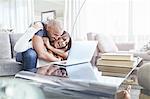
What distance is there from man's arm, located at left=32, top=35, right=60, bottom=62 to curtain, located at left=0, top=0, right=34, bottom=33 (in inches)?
150

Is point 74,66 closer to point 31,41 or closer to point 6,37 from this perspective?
point 31,41

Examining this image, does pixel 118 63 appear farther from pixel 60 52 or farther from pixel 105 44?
pixel 105 44

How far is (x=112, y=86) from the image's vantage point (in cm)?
127

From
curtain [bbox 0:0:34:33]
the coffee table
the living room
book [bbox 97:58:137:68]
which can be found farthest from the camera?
curtain [bbox 0:0:34:33]

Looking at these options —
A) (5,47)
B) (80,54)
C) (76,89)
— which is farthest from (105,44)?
(76,89)

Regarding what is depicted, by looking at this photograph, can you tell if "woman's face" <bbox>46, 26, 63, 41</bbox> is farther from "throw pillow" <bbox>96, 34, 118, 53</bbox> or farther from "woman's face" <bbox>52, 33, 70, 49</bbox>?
"throw pillow" <bbox>96, 34, 118, 53</bbox>

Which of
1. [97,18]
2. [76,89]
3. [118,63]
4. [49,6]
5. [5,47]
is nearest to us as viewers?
[76,89]

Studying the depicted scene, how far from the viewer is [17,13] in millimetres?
5902

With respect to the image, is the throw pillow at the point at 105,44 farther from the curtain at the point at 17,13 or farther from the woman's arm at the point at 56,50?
the curtain at the point at 17,13

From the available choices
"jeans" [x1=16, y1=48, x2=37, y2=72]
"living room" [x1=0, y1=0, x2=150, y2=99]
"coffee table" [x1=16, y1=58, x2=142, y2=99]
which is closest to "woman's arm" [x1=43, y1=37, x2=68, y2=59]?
"jeans" [x1=16, y1=48, x2=37, y2=72]

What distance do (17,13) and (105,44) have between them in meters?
2.71

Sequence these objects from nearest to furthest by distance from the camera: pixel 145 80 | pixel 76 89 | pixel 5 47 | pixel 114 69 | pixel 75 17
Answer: pixel 76 89 < pixel 145 80 < pixel 114 69 < pixel 5 47 < pixel 75 17

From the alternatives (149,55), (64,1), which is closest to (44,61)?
(149,55)

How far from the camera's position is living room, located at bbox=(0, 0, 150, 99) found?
4601 mm
